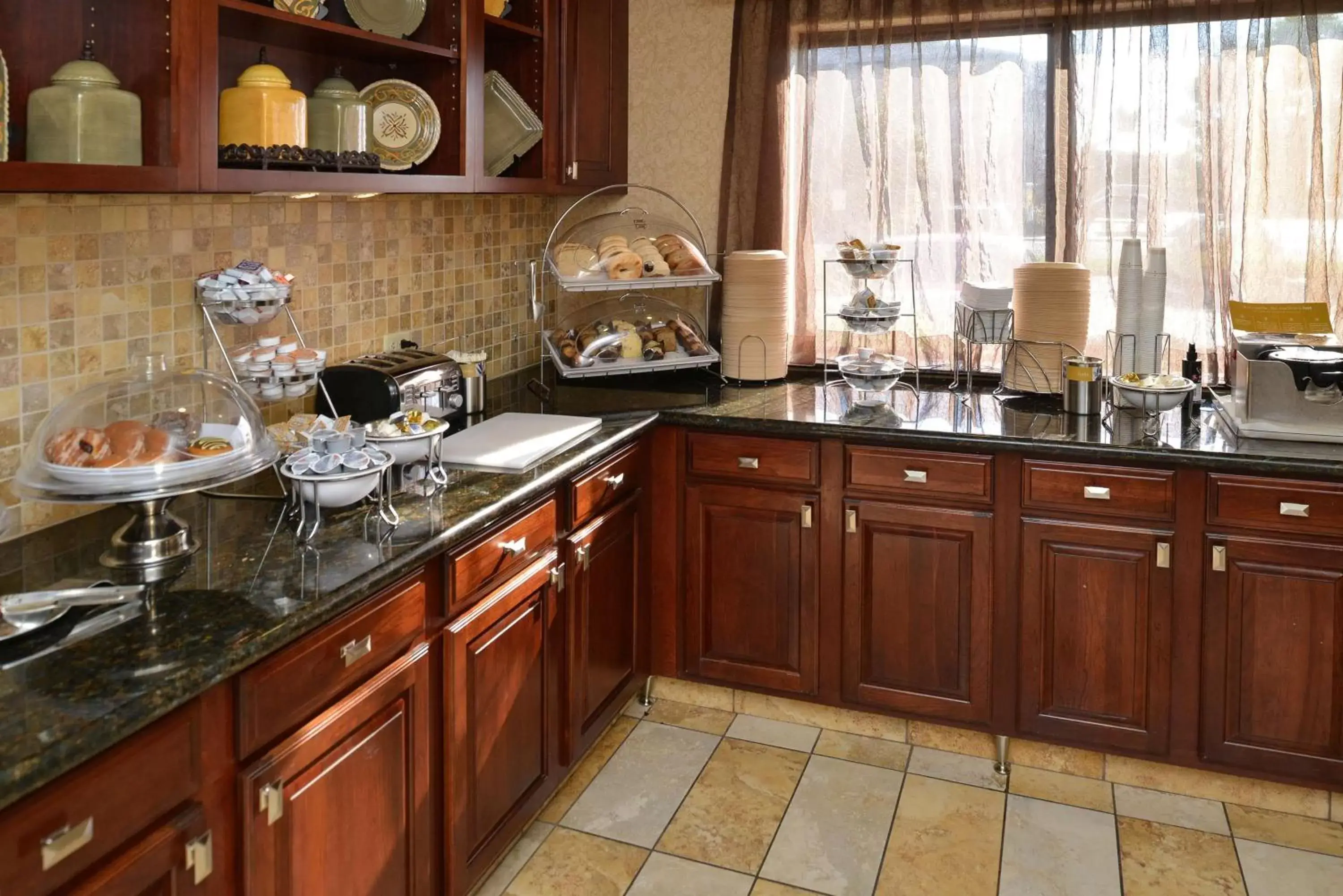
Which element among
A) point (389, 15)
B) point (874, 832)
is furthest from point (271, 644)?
point (874, 832)

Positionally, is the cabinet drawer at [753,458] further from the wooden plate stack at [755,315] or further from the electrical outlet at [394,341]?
the electrical outlet at [394,341]

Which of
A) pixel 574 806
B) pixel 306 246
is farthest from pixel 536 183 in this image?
pixel 574 806

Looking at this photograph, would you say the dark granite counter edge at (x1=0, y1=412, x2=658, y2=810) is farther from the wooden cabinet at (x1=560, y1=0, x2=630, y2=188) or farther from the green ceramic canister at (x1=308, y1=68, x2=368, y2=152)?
the wooden cabinet at (x1=560, y1=0, x2=630, y2=188)

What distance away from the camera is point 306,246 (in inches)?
107

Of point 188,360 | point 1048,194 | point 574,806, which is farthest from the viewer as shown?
point 1048,194

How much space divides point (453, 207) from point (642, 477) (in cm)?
95

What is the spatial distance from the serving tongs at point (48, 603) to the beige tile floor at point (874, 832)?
119cm

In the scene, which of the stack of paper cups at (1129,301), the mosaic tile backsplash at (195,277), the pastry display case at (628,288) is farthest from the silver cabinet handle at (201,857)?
the stack of paper cups at (1129,301)

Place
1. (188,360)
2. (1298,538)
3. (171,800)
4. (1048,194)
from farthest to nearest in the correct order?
(1048,194), (1298,538), (188,360), (171,800)

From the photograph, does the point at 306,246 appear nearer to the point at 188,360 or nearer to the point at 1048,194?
the point at 188,360

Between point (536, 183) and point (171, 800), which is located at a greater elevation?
point (536, 183)

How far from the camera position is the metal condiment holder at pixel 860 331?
337 centimetres

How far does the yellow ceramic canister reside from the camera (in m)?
2.16

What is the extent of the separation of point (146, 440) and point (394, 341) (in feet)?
4.18
